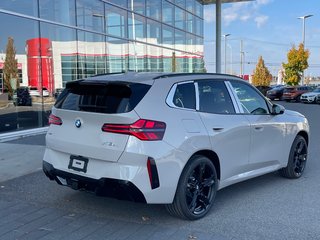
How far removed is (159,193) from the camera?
413cm

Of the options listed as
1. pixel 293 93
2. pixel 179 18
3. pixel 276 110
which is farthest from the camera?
pixel 293 93

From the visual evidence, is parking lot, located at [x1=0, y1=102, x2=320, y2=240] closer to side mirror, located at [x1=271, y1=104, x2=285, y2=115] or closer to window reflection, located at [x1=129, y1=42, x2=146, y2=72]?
side mirror, located at [x1=271, y1=104, x2=285, y2=115]

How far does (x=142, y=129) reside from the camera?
4.05 meters

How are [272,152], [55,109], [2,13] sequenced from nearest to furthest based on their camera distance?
1. [55,109]
2. [272,152]
3. [2,13]

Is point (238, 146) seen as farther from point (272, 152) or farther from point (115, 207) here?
point (115, 207)

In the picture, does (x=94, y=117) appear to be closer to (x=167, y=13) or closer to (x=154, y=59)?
(x=154, y=59)

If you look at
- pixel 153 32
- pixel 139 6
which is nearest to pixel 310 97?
pixel 153 32

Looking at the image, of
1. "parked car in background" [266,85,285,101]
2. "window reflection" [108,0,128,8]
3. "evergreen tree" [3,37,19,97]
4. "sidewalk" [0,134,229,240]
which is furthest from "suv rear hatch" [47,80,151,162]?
"parked car in background" [266,85,285,101]

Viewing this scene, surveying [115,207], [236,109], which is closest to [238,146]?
[236,109]

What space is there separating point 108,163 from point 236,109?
2033 mm

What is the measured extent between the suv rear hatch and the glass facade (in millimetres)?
7933

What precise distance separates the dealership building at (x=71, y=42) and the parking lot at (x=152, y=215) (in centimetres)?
683

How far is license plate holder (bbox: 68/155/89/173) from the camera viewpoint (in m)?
4.32

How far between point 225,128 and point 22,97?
31.2 feet
